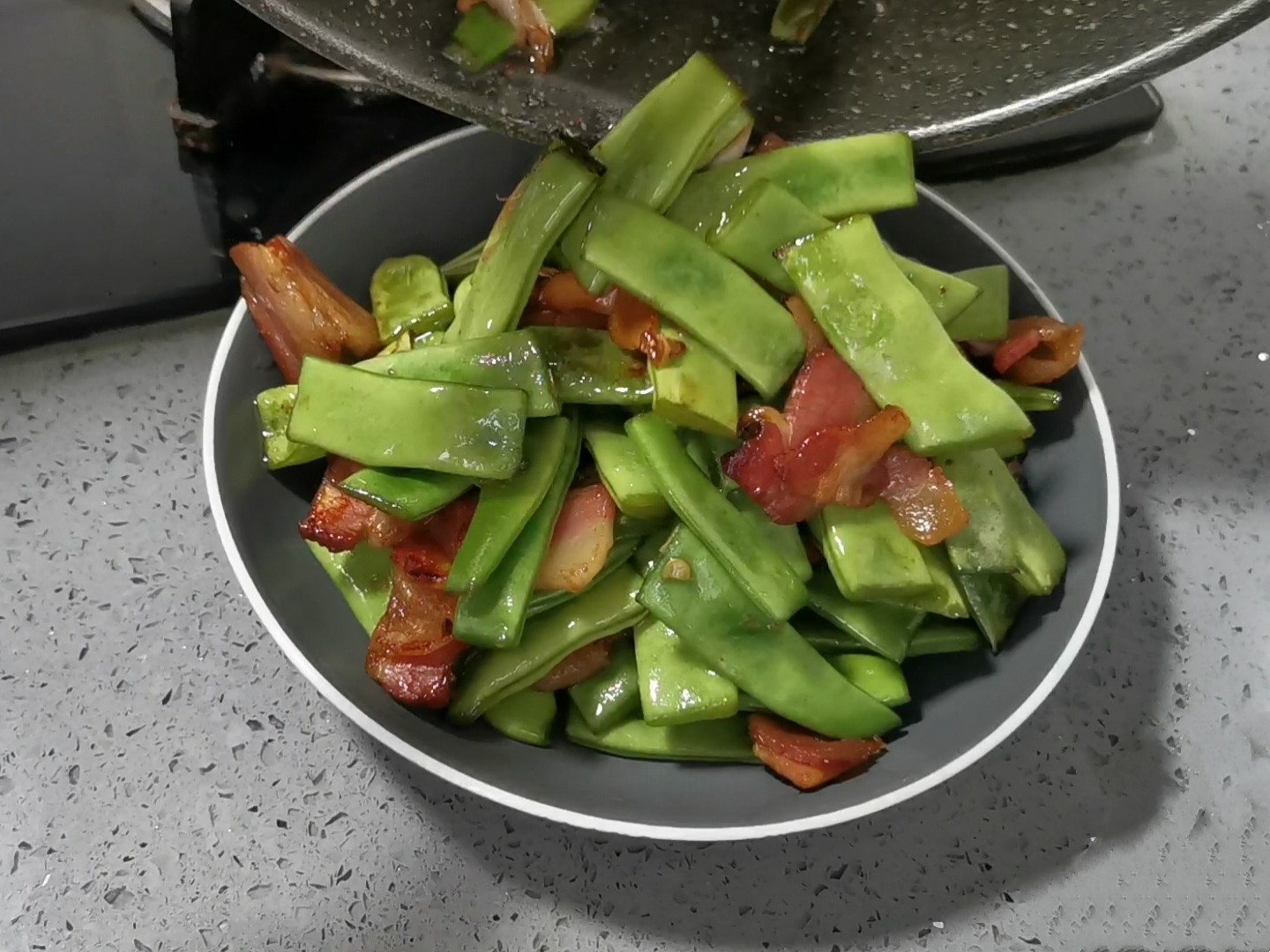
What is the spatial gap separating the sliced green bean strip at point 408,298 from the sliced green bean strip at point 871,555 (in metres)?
0.37

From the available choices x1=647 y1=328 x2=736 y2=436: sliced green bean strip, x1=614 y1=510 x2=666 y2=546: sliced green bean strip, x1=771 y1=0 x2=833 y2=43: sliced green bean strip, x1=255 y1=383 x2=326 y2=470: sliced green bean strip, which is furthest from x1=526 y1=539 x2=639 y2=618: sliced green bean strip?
x1=771 y1=0 x2=833 y2=43: sliced green bean strip

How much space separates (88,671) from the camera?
2.81 feet

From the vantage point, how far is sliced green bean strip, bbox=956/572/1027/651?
0.78m

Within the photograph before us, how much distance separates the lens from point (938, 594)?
77 cm

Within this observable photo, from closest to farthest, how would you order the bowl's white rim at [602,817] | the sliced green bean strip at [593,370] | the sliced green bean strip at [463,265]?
the bowl's white rim at [602,817], the sliced green bean strip at [593,370], the sliced green bean strip at [463,265]

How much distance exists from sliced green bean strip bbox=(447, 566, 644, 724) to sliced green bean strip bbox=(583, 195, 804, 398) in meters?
0.20

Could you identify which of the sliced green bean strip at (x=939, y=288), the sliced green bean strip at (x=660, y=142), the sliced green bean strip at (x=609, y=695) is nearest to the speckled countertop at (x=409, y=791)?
the sliced green bean strip at (x=609, y=695)

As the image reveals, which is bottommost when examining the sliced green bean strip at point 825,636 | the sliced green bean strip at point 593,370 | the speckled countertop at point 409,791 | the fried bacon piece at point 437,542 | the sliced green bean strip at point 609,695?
the speckled countertop at point 409,791

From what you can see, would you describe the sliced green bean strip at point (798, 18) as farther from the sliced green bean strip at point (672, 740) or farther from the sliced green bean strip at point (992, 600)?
the sliced green bean strip at point (672, 740)

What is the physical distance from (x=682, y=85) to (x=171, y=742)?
26.4 inches

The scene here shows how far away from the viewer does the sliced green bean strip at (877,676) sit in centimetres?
76

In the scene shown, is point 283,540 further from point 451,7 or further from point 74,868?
point 451,7

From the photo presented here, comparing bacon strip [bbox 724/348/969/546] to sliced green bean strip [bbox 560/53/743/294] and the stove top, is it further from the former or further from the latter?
the stove top

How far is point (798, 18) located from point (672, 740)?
1.94 ft
